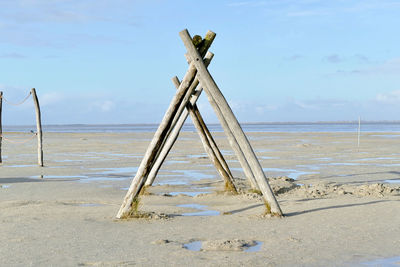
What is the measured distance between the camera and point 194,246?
21.5 ft

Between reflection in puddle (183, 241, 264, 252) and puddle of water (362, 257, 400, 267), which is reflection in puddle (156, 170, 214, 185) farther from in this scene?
puddle of water (362, 257, 400, 267)

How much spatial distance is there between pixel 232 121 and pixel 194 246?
2.49 m

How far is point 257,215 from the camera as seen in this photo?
8438mm

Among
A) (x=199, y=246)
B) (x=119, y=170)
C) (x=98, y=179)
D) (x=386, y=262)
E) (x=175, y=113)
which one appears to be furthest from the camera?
(x=119, y=170)

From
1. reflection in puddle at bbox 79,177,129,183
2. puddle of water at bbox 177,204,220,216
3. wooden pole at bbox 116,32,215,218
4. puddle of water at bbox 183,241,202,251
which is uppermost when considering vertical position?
wooden pole at bbox 116,32,215,218

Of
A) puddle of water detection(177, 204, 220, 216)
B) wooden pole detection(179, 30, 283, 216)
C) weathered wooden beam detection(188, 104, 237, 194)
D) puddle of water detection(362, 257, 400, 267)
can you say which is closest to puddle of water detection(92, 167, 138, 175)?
weathered wooden beam detection(188, 104, 237, 194)

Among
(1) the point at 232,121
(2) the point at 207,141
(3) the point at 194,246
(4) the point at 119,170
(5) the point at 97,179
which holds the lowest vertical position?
(4) the point at 119,170

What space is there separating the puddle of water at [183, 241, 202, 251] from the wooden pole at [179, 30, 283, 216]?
6.19 feet

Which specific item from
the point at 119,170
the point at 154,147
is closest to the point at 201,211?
the point at 154,147

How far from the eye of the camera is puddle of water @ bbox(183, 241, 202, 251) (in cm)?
643

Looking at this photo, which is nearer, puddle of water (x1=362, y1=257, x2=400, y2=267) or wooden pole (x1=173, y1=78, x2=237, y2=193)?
puddle of water (x1=362, y1=257, x2=400, y2=267)

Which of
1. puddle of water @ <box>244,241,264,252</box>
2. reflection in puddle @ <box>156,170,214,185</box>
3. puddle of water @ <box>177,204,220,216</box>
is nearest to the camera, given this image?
puddle of water @ <box>244,241,264,252</box>

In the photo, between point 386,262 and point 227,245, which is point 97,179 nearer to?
point 227,245

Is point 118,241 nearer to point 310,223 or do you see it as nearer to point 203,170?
point 310,223
